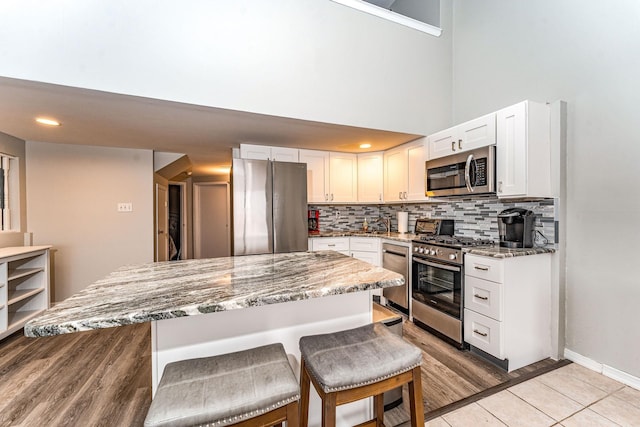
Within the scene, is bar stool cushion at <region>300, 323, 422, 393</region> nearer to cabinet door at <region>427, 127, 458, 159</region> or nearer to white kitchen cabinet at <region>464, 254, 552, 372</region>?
white kitchen cabinet at <region>464, 254, 552, 372</region>

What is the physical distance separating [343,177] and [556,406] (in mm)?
3060

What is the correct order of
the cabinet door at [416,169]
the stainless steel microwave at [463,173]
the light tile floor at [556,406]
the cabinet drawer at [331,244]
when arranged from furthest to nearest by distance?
the cabinet drawer at [331,244] → the cabinet door at [416,169] → the stainless steel microwave at [463,173] → the light tile floor at [556,406]

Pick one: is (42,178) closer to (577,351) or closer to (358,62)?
(358,62)

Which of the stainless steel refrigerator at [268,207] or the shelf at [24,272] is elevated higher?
the stainless steel refrigerator at [268,207]

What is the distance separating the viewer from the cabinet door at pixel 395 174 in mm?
3541

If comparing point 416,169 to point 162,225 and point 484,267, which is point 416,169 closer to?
point 484,267

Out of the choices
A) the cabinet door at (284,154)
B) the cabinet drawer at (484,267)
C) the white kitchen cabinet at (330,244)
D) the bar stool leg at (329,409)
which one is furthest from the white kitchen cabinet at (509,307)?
the cabinet door at (284,154)

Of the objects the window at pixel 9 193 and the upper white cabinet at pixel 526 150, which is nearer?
the upper white cabinet at pixel 526 150

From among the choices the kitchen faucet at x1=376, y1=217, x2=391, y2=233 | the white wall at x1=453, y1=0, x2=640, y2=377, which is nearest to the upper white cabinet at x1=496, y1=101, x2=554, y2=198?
the white wall at x1=453, y1=0, x2=640, y2=377

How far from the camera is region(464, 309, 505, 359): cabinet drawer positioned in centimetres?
211

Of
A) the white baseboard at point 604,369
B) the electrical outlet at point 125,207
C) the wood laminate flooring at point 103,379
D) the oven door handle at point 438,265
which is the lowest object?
the wood laminate flooring at point 103,379

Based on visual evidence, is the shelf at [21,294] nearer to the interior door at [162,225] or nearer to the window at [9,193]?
the window at [9,193]

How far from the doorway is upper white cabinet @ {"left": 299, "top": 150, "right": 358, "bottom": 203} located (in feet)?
11.5

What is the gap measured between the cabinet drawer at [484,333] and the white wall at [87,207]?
406cm
